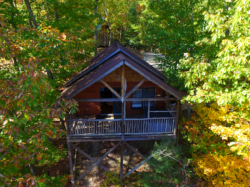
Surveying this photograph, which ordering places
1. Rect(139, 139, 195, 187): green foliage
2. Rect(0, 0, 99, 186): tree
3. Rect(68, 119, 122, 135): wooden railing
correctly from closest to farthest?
1. Rect(0, 0, 99, 186): tree
2. Rect(139, 139, 195, 187): green foliage
3. Rect(68, 119, 122, 135): wooden railing

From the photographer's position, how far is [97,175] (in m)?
11.5

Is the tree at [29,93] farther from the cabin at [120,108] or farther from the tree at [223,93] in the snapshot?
the tree at [223,93]

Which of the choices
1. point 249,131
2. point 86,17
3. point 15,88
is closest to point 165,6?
point 86,17

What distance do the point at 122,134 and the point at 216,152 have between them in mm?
5417

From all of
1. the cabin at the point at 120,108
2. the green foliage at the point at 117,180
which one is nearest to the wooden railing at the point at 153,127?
the cabin at the point at 120,108

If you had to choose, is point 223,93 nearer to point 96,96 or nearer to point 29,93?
point 29,93

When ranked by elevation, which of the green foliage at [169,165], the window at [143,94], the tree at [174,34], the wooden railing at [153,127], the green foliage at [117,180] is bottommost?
the green foliage at [117,180]

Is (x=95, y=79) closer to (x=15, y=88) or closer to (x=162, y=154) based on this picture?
(x=15, y=88)

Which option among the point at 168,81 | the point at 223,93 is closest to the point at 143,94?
the point at 168,81

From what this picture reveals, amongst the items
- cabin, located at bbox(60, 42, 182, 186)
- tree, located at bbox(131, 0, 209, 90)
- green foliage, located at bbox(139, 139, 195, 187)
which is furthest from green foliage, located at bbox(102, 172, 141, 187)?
tree, located at bbox(131, 0, 209, 90)

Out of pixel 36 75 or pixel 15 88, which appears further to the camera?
pixel 15 88

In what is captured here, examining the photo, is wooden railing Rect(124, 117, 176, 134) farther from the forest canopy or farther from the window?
the window

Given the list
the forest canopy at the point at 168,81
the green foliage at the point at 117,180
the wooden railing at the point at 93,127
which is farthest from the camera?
the green foliage at the point at 117,180

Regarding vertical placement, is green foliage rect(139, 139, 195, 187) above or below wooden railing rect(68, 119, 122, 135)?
below
